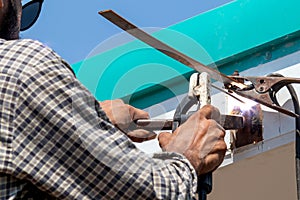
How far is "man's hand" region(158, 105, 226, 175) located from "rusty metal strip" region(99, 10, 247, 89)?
2.16 ft

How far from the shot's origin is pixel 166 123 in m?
3.30

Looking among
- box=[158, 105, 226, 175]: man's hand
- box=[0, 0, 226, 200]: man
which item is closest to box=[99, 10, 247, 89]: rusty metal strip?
box=[158, 105, 226, 175]: man's hand

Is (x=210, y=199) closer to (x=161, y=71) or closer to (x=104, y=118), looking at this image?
(x=161, y=71)

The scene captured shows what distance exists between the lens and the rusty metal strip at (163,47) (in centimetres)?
349

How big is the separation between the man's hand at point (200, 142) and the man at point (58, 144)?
10.2 inches

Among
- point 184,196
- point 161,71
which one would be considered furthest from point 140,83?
point 184,196

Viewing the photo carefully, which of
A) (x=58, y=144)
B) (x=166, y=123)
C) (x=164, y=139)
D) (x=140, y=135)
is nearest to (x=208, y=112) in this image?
(x=164, y=139)

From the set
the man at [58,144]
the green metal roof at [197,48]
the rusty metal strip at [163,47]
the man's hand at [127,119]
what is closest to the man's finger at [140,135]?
the man's hand at [127,119]

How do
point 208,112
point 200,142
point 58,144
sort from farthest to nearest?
point 208,112, point 200,142, point 58,144

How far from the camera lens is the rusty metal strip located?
349cm

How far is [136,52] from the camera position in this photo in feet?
13.9

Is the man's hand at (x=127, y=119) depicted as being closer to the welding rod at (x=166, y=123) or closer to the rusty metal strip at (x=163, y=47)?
the welding rod at (x=166, y=123)

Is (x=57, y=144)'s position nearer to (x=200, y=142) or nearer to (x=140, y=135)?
(x=200, y=142)

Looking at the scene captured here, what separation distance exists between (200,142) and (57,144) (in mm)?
503
